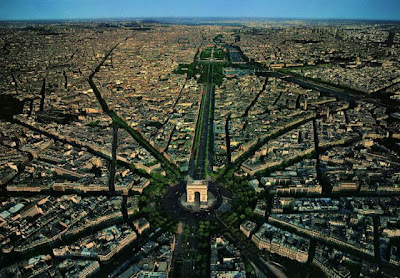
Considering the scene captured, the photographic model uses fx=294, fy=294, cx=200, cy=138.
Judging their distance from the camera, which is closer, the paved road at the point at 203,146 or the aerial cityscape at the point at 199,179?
the aerial cityscape at the point at 199,179

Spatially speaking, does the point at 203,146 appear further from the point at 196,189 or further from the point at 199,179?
the point at 196,189

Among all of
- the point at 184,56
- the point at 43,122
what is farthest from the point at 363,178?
the point at 184,56

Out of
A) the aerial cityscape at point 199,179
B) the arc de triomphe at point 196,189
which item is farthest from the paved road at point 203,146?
the arc de triomphe at point 196,189

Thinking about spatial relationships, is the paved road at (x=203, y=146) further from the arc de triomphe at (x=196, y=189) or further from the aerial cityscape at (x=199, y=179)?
the arc de triomphe at (x=196, y=189)

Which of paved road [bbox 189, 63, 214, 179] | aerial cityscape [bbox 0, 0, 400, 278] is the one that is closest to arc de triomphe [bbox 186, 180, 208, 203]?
aerial cityscape [bbox 0, 0, 400, 278]

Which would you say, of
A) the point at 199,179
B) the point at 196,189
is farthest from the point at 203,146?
the point at 196,189

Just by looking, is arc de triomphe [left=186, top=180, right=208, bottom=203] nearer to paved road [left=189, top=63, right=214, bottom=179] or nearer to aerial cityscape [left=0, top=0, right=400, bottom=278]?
aerial cityscape [left=0, top=0, right=400, bottom=278]

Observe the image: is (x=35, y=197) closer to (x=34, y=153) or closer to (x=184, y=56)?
(x=34, y=153)

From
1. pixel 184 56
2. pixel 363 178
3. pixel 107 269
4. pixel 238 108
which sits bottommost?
pixel 107 269
